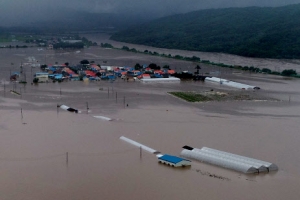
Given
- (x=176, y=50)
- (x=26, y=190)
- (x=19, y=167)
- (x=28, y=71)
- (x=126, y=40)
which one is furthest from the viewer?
(x=126, y=40)

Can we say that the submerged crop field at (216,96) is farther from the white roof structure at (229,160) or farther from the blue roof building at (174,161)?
the blue roof building at (174,161)

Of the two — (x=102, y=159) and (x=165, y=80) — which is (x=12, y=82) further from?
(x=102, y=159)

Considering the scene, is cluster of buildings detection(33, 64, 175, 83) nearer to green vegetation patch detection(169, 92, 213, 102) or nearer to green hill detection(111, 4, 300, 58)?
green vegetation patch detection(169, 92, 213, 102)

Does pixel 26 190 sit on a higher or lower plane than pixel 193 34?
lower

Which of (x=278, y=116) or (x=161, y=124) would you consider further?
(x=278, y=116)

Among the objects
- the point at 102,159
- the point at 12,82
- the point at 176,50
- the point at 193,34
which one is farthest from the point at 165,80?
the point at 193,34

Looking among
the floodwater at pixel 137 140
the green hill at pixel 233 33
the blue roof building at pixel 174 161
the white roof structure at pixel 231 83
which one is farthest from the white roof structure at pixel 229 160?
the green hill at pixel 233 33
